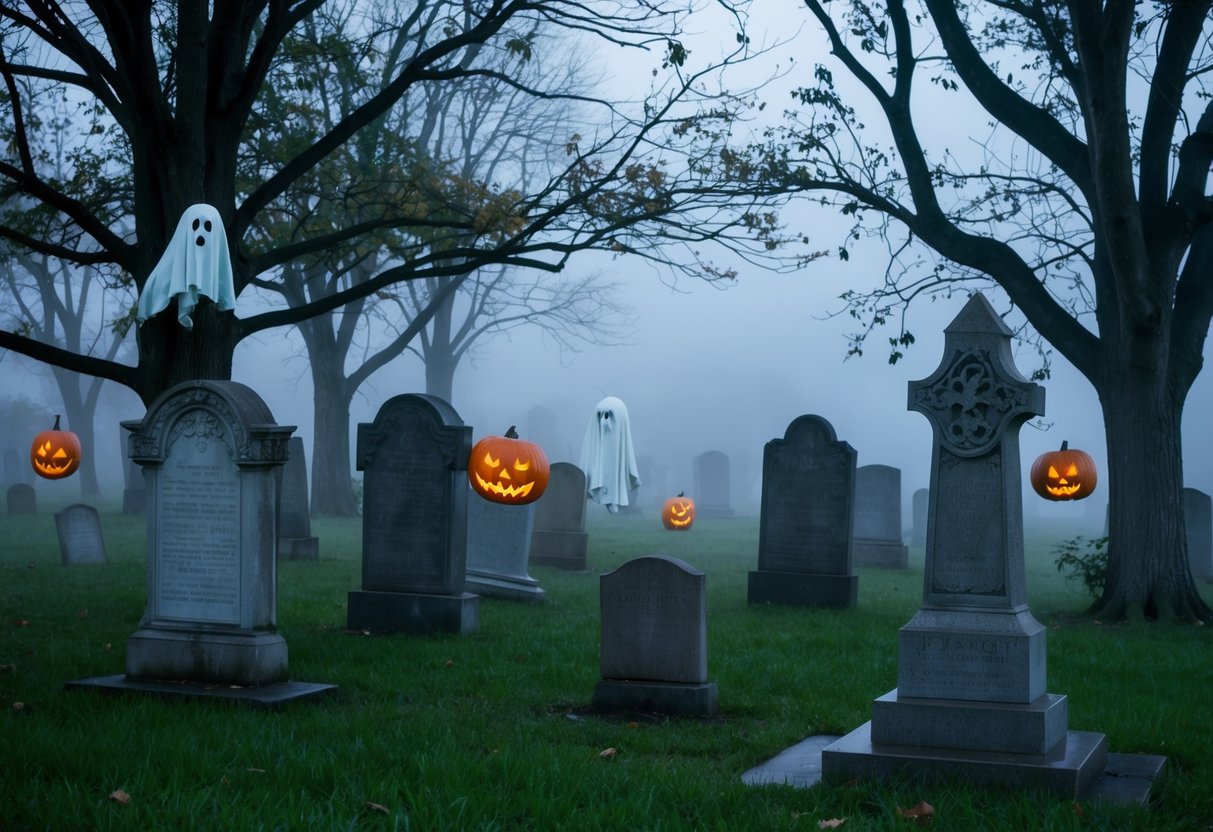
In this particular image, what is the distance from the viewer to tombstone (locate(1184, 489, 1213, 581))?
20156 mm

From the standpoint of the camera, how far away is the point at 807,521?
14.4 meters

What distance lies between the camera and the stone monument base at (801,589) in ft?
46.3

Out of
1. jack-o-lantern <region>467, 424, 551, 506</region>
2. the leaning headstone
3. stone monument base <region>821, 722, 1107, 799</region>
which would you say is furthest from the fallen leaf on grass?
jack-o-lantern <region>467, 424, 551, 506</region>

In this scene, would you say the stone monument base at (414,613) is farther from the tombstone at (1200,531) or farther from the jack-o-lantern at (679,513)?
the jack-o-lantern at (679,513)

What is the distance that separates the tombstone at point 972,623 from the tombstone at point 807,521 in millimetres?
7474

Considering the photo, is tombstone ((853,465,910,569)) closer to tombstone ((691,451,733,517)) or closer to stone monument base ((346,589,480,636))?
stone monument base ((346,589,480,636))

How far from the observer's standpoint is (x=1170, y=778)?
20.4 feet

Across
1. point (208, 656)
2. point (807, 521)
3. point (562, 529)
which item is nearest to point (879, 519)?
point (562, 529)

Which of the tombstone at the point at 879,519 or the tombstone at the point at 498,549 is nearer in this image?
the tombstone at the point at 498,549

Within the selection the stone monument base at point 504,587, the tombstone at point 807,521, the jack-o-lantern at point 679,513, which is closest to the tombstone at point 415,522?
the stone monument base at point 504,587

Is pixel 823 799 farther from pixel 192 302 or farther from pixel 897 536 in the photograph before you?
pixel 897 536

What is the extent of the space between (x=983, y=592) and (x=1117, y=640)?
6.02 m

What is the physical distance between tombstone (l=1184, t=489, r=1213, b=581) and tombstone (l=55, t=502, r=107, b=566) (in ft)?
53.3

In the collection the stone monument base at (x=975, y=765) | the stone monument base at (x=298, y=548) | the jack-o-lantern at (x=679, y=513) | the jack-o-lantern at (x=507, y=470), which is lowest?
the stone monument base at (x=975, y=765)
